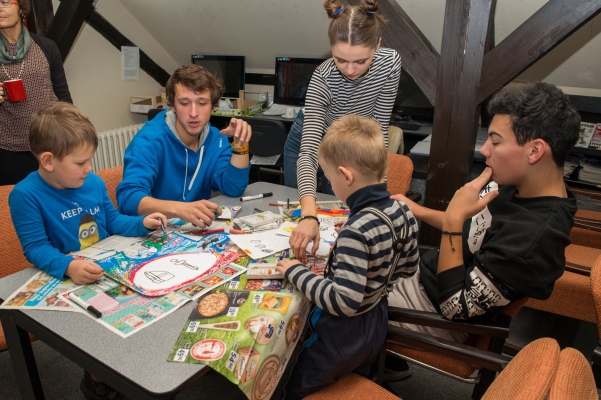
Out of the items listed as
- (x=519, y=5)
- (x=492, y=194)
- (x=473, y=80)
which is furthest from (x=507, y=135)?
(x=519, y=5)

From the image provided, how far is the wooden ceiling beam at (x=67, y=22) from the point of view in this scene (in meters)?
3.14

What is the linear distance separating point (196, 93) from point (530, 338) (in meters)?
2.01

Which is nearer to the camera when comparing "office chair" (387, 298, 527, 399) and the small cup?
"office chair" (387, 298, 527, 399)

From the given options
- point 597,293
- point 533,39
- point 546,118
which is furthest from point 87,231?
point 533,39

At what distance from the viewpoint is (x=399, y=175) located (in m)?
2.14

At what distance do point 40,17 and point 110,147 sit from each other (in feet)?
3.57

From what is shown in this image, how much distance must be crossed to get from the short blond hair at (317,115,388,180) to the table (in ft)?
1.82

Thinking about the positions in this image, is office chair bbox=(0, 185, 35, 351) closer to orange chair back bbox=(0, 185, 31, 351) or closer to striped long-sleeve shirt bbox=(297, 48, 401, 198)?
orange chair back bbox=(0, 185, 31, 351)

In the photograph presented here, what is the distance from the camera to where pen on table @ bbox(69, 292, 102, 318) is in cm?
102

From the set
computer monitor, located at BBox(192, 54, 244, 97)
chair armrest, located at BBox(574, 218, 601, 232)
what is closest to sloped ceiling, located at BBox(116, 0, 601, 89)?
computer monitor, located at BBox(192, 54, 244, 97)

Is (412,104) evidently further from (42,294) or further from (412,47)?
(42,294)

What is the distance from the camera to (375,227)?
1.05m

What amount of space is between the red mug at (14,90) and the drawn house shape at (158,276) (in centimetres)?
162

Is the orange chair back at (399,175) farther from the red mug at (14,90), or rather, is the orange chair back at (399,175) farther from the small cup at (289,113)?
the red mug at (14,90)
